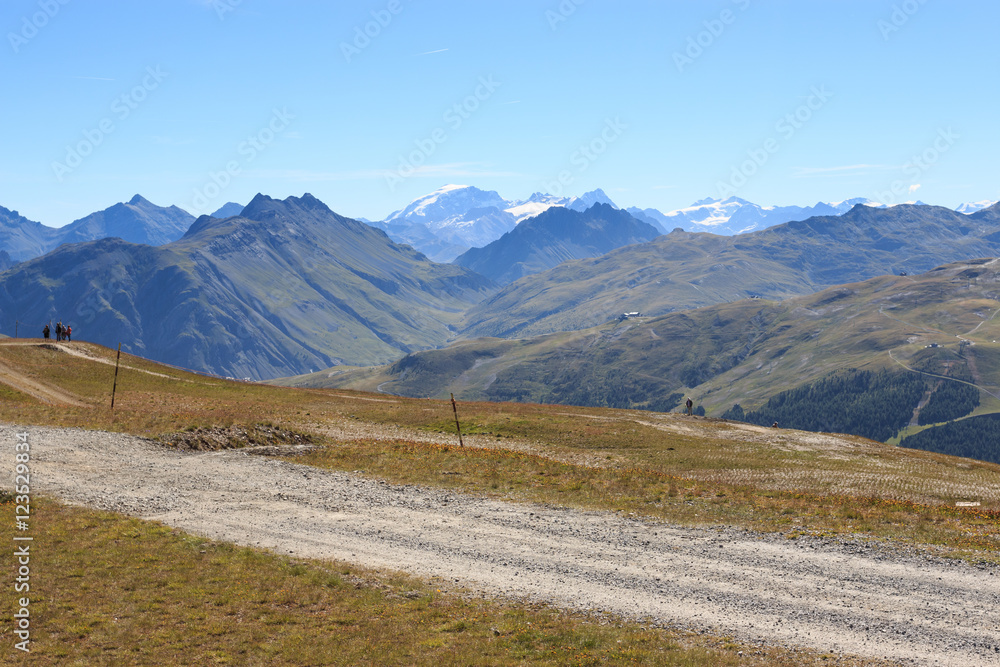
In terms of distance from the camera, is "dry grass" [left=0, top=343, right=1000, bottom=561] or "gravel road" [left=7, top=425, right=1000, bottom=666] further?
"dry grass" [left=0, top=343, right=1000, bottom=561]

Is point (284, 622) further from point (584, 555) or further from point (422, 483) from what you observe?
point (422, 483)

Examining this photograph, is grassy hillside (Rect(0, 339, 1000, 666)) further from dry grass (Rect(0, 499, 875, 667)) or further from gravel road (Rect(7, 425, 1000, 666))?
gravel road (Rect(7, 425, 1000, 666))

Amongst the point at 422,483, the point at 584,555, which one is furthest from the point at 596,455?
the point at 584,555

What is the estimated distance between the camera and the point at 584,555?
2675cm

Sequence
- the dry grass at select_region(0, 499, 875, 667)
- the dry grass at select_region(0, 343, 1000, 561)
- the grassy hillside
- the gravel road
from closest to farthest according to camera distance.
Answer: the dry grass at select_region(0, 499, 875, 667)
the grassy hillside
the gravel road
the dry grass at select_region(0, 343, 1000, 561)

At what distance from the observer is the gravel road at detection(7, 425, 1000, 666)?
20.5 meters

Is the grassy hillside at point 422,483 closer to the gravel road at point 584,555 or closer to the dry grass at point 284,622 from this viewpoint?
the dry grass at point 284,622

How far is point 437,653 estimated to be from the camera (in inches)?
715

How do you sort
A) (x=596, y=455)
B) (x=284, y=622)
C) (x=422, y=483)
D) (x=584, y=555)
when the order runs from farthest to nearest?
(x=596, y=455) → (x=422, y=483) → (x=584, y=555) → (x=284, y=622)

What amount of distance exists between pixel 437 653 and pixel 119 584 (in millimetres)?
11064

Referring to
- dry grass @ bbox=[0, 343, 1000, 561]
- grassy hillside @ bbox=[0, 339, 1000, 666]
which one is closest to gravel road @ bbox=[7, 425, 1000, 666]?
grassy hillside @ bbox=[0, 339, 1000, 666]

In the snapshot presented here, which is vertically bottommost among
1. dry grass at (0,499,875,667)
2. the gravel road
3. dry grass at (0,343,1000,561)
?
dry grass at (0,499,875,667)

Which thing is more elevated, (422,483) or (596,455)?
(596,455)

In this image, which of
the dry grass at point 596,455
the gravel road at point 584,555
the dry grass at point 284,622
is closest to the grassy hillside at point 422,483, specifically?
the dry grass at point 284,622
